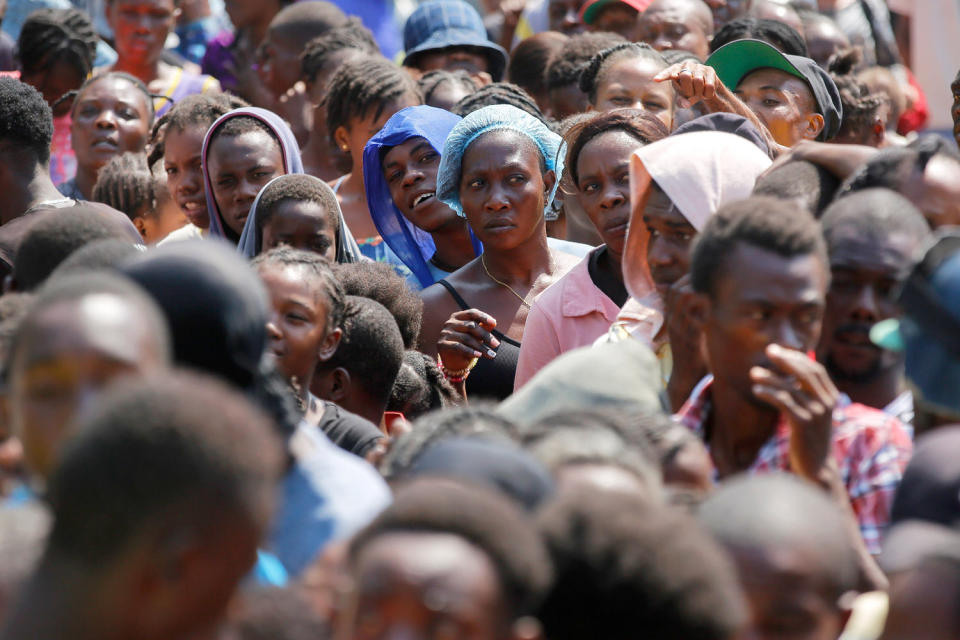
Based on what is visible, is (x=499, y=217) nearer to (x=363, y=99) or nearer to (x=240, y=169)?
(x=240, y=169)

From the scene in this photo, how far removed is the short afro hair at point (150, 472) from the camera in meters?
1.89

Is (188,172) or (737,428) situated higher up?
(737,428)

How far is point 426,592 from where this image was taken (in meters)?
1.99

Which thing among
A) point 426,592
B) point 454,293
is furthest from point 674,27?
point 426,592

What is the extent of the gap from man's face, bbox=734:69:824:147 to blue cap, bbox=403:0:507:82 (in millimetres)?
2664

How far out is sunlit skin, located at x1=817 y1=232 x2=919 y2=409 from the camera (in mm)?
3408

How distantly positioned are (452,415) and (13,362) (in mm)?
856

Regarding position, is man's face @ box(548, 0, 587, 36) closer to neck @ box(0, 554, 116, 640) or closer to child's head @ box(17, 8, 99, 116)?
child's head @ box(17, 8, 99, 116)

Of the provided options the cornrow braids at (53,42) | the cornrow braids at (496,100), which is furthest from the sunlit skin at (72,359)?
the cornrow braids at (53,42)

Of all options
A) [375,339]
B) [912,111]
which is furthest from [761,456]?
[912,111]

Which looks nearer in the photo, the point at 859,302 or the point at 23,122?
the point at 859,302

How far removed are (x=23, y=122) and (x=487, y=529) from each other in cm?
363

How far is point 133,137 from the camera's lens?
22.0ft

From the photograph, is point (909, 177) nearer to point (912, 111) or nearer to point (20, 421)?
point (20, 421)
